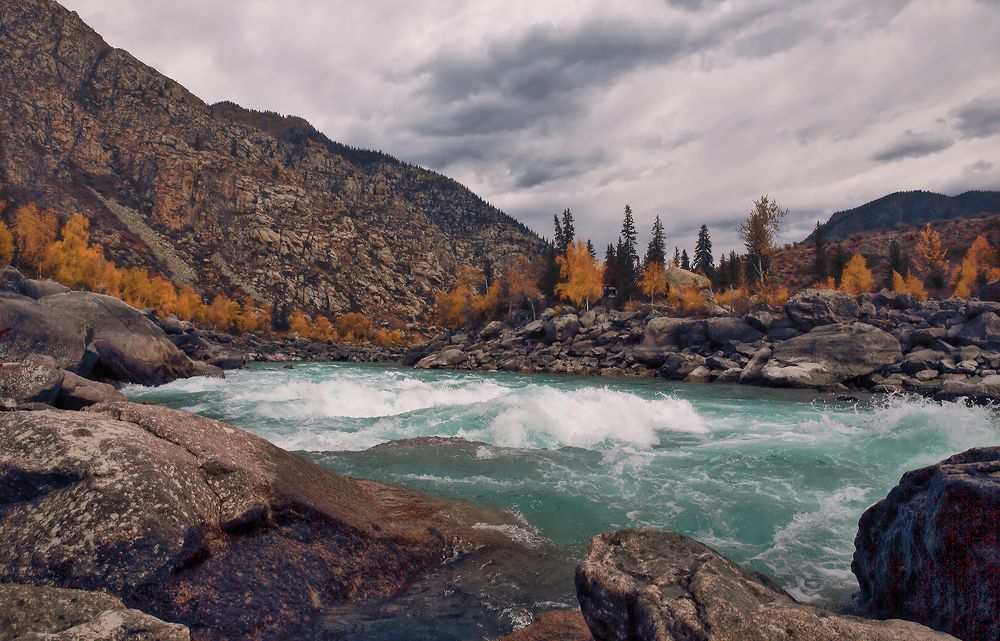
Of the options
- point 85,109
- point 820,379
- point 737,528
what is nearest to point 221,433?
point 737,528

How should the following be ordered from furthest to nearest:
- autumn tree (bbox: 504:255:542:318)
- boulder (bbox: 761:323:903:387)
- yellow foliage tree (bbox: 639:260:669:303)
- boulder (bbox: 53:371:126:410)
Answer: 1. autumn tree (bbox: 504:255:542:318)
2. yellow foliage tree (bbox: 639:260:669:303)
3. boulder (bbox: 761:323:903:387)
4. boulder (bbox: 53:371:126:410)

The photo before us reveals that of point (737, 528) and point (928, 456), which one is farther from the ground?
point (737, 528)

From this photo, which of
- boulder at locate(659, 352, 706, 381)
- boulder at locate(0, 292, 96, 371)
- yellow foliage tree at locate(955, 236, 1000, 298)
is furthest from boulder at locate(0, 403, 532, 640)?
yellow foliage tree at locate(955, 236, 1000, 298)

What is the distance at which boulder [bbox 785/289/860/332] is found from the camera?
4016 cm

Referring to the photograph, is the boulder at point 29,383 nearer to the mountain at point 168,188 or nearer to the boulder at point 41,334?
the boulder at point 41,334

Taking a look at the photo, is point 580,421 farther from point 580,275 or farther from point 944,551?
point 580,275

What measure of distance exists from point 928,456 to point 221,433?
1593 cm

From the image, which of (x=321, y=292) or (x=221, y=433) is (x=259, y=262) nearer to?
(x=321, y=292)

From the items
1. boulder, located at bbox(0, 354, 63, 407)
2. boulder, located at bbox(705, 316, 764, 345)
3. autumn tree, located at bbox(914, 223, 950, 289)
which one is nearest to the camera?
boulder, located at bbox(0, 354, 63, 407)

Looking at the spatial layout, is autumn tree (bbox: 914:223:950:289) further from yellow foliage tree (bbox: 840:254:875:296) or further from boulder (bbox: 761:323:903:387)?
boulder (bbox: 761:323:903:387)

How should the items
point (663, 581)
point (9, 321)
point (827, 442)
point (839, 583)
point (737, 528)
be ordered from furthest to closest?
point (9, 321), point (827, 442), point (737, 528), point (839, 583), point (663, 581)

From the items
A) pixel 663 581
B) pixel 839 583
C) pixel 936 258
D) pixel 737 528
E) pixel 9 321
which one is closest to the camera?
pixel 663 581

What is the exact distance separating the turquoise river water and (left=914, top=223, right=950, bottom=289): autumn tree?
70.0 meters

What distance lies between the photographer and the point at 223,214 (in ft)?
424
